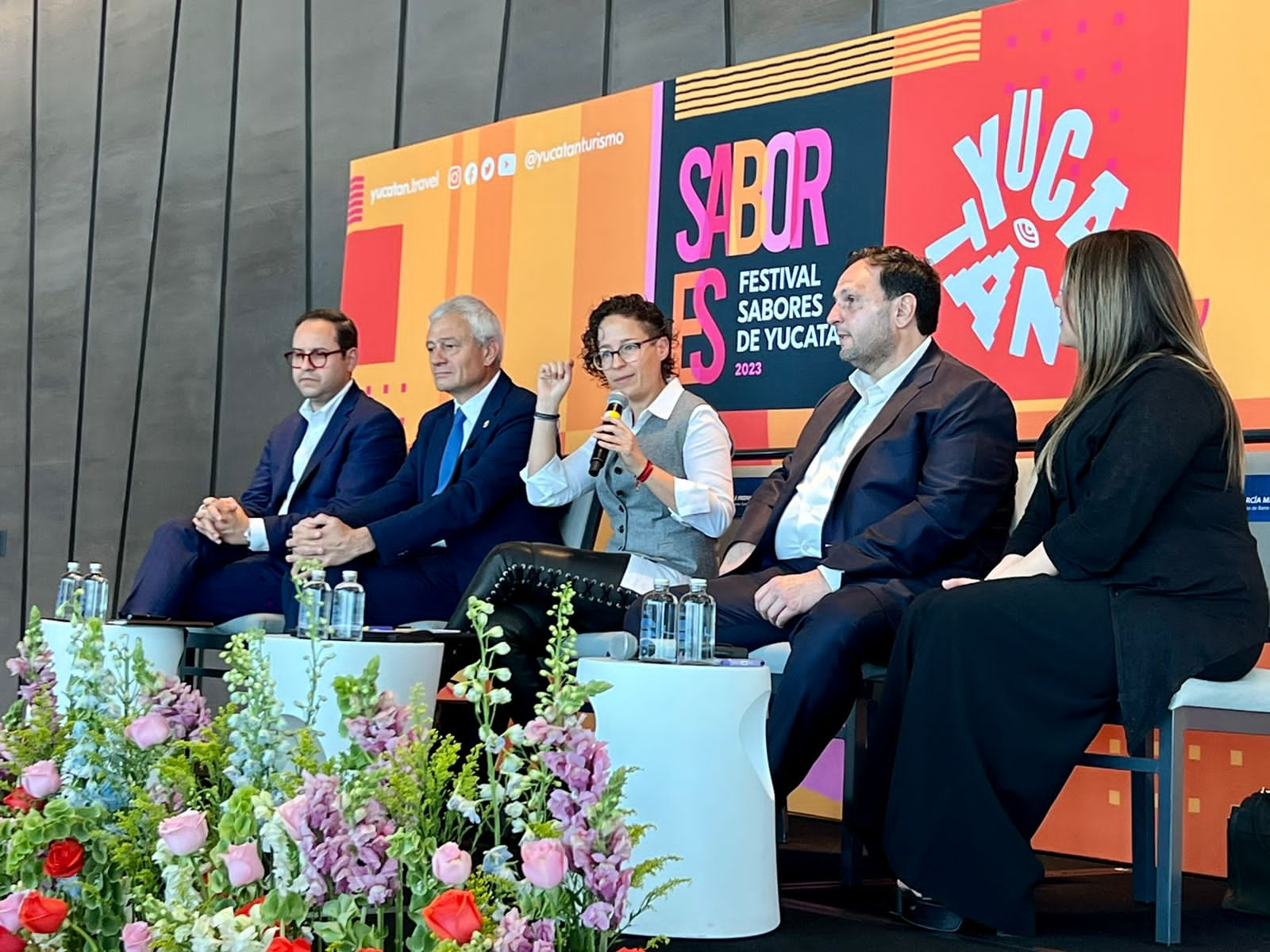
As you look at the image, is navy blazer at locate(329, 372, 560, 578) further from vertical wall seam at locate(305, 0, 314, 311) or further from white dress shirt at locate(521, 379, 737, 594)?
vertical wall seam at locate(305, 0, 314, 311)

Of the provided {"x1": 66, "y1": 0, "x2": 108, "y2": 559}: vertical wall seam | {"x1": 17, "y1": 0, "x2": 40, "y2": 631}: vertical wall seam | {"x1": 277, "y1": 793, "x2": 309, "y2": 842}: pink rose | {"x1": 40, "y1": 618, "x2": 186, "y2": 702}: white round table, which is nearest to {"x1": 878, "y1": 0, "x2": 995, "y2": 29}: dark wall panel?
{"x1": 40, "y1": 618, "x2": 186, "y2": 702}: white round table

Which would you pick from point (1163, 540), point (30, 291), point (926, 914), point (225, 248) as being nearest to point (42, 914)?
point (926, 914)

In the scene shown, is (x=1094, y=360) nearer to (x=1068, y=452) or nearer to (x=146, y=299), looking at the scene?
(x=1068, y=452)

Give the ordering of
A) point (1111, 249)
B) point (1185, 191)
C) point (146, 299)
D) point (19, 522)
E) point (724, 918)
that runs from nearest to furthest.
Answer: point (724, 918)
point (1111, 249)
point (1185, 191)
point (146, 299)
point (19, 522)

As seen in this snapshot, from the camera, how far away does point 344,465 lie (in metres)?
4.36

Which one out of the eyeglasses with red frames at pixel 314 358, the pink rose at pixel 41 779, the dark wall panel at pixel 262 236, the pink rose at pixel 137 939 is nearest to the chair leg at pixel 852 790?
the pink rose at pixel 41 779

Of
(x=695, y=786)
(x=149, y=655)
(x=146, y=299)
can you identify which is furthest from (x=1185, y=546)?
(x=146, y=299)

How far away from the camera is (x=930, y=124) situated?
3711 millimetres

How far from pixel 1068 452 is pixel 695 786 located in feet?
3.14

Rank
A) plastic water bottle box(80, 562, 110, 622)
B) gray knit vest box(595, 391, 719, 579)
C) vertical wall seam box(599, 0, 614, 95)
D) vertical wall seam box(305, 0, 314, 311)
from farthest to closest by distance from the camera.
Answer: vertical wall seam box(305, 0, 314, 311) → vertical wall seam box(599, 0, 614, 95) → plastic water bottle box(80, 562, 110, 622) → gray knit vest box(595, 391, 719, 579)

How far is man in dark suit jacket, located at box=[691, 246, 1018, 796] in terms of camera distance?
8.99ft

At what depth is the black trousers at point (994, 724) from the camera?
7.75 feet

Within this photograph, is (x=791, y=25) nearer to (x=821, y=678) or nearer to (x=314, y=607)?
(x=821, y=678)

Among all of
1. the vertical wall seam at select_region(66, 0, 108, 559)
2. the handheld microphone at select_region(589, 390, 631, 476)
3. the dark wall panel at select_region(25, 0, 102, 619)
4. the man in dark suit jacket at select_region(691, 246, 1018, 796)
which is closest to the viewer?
the man in dark suit jacket at select_region(691, 246, 1018, 796)
